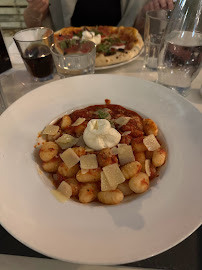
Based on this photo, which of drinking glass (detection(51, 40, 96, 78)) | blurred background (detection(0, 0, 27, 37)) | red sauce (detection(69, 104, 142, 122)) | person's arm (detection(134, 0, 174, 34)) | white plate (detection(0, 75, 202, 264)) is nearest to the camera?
white plate (detection(0, 75, 202, 264))

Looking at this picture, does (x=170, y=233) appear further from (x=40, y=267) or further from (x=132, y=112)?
(x=132, y=112)

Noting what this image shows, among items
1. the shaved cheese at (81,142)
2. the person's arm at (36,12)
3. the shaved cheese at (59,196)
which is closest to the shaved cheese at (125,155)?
the shaved cheese at (81,142)

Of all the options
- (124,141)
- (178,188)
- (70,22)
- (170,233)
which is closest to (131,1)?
(70,22)

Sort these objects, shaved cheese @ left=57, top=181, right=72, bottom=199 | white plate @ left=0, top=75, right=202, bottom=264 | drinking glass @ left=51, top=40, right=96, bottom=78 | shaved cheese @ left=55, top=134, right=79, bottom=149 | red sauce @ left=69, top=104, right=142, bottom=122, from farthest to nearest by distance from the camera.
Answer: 1. drinking glass @ left=51, top=40, right=96, bottom=78
2. red sauce @ left=69, top=104, right=142, bottom=122
3. shaved cheese @ left=55, top=134, right=79, bottom=149
4. shaved cheese @ left=57, top=181, right=72, bottom=199
5. white plate @ left=0, top=75, right=202, bottom=264

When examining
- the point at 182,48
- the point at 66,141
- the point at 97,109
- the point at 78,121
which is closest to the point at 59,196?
the point at 66,141

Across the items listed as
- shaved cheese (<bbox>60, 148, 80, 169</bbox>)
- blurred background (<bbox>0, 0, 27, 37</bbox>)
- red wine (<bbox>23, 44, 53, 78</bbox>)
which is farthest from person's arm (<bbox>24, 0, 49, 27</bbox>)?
shaved cheese (<bbox>60, 148, 80, 169</bbox>)

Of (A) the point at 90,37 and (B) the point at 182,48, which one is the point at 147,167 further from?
(A) the point at 90,37

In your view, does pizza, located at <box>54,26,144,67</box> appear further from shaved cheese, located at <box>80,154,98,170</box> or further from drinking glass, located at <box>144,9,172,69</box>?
shaved cheese, located at <box>80,154,98,170</box>

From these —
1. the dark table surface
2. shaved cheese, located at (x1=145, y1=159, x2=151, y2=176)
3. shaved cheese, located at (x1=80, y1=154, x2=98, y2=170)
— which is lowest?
the dark table surface
